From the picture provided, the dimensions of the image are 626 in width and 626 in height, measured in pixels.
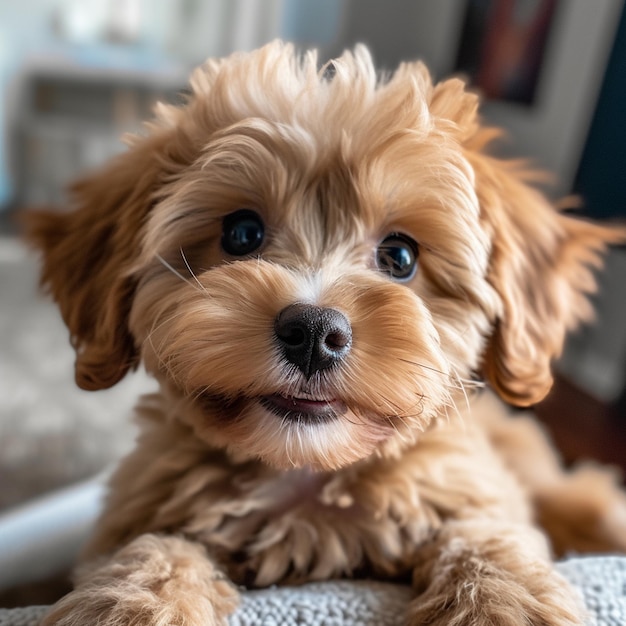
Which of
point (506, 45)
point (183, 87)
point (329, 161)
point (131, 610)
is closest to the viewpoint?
point (131, 610)

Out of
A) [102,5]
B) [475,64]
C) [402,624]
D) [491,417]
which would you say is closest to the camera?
[402,624]

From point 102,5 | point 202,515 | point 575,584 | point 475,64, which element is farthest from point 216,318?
point 102,5

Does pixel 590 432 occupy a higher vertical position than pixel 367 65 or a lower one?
lower

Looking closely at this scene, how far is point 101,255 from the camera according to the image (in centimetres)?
121

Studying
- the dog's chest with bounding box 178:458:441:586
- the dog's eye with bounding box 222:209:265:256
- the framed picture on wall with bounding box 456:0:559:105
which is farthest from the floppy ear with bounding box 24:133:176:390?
the framed picture on wall with bounding box 456:0:559:105

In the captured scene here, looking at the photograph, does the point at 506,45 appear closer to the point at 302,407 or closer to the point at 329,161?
the point at 329,161

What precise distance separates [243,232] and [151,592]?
0.55 metres

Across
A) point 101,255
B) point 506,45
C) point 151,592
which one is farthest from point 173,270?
point 506,45

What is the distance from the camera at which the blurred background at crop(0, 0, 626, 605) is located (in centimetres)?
209

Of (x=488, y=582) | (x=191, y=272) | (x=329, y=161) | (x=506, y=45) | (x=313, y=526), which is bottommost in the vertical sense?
(x=313, y=526)

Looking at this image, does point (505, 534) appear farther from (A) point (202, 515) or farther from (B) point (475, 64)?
(B) point (475, 64)

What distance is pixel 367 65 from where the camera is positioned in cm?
111

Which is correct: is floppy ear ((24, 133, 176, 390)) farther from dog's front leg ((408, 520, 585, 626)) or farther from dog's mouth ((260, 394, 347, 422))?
dog's front leg ((408, 520, 585, 626))

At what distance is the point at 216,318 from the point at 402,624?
47cm
